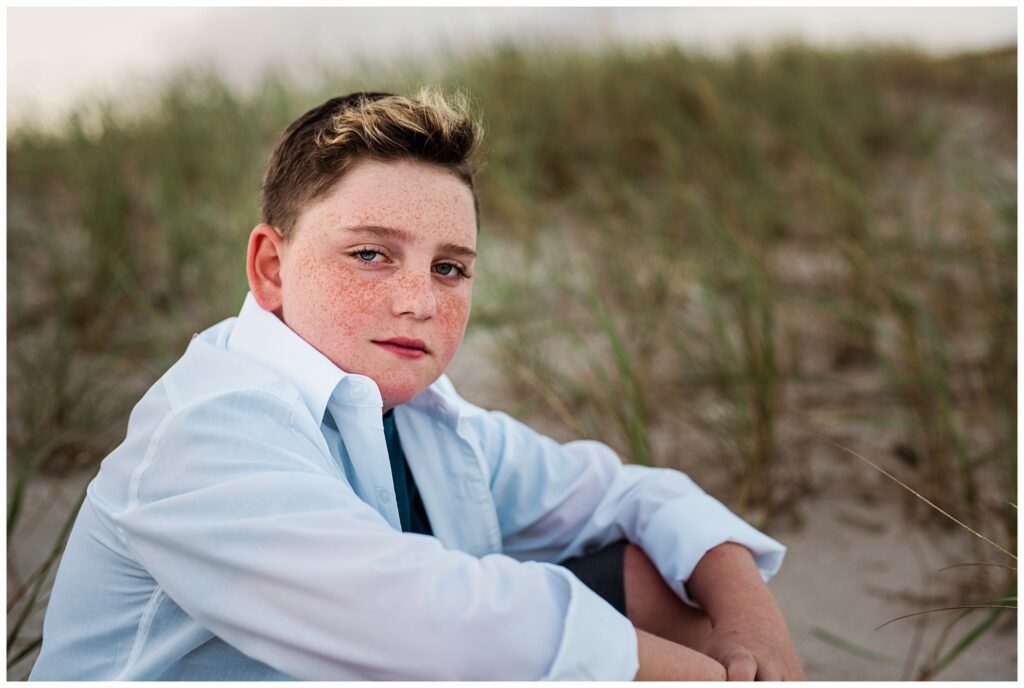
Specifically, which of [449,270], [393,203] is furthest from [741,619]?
[393,203]

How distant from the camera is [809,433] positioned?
2566 mm

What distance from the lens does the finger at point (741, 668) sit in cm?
116

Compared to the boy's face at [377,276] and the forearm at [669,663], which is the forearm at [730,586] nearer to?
the forearm at [669,663]

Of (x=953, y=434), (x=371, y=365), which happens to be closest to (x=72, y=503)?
(x=371, y=365)

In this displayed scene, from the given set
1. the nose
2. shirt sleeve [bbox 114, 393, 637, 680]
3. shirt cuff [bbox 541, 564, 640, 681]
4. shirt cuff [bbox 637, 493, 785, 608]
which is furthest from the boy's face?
shirt cuff [bbox 637, 493, 785, 608]

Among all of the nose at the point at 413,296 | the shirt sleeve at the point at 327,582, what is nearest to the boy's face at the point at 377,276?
the nose at the point at 413,296

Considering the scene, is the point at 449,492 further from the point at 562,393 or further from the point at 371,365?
the point at 562,393

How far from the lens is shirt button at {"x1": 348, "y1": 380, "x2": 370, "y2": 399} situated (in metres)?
1.19

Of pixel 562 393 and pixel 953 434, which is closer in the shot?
pixel 953 434

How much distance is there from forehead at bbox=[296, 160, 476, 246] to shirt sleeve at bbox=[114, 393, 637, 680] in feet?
1.13

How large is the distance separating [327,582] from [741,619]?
0.66 meters

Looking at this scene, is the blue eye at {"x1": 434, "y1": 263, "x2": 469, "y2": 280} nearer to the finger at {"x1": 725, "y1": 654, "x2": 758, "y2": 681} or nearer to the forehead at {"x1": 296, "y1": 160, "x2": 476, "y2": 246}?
the forehead at {"x1": 296, "y1": 160, "x2": 476, "y2": 246}

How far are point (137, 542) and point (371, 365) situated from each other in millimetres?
359

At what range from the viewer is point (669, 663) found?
1.05 m
